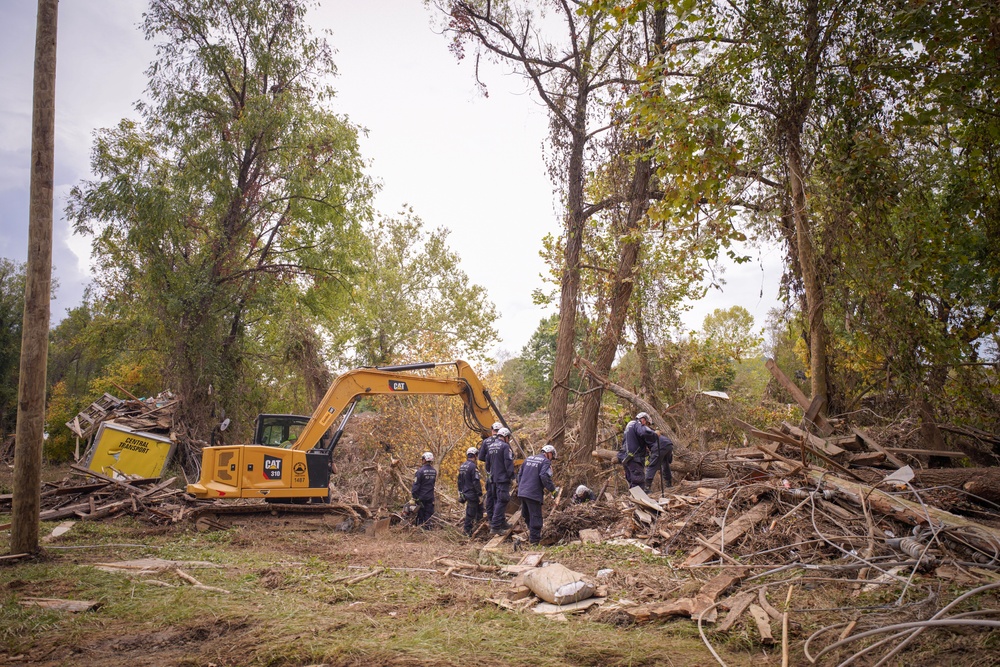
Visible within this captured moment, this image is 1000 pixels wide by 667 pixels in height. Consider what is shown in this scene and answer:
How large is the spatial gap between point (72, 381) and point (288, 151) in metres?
34.2

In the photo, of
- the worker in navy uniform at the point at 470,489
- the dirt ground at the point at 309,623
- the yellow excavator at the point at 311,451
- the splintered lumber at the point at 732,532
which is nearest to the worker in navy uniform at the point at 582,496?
the worker in navy uniform at the point at 470,489

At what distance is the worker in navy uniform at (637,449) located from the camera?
12.3 metres

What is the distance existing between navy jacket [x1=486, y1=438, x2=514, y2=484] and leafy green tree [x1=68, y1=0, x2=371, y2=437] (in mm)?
11936

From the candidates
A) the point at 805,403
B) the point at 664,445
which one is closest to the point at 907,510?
the point at 805,403

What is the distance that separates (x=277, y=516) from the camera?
42.9 ft

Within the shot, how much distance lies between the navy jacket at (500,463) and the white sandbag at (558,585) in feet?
16.4

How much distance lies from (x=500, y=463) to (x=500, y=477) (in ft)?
0.86

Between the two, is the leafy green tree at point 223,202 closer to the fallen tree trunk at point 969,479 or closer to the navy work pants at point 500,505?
the navy work pants at point 500,505

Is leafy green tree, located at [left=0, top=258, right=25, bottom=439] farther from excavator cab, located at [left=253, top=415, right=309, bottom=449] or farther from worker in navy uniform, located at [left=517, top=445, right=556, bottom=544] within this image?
worker in navy uniform, located at [left=517, top=445, right=556, bottom=544]

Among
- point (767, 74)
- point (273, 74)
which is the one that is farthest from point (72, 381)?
point (767, 74)

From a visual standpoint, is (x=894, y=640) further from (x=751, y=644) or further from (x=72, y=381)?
(x=72, y=381)

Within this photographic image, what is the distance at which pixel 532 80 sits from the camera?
15516 mm

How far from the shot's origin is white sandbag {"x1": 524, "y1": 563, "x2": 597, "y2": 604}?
249 inches

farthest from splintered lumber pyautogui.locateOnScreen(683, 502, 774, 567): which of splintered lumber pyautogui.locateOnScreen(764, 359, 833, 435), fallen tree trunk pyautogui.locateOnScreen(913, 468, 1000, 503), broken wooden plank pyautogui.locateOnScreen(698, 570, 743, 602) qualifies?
splintered lumber pyautogui.locateOnScreen(764, 359, 833, 435)
